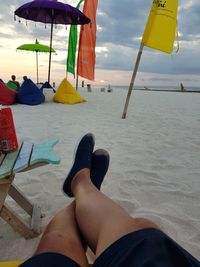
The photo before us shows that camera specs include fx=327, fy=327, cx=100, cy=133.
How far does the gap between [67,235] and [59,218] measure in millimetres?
186

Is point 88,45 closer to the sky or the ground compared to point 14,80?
closer to the sky

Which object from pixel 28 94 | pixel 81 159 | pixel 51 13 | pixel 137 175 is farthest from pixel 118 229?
pixel 51 13

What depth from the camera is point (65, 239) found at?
54.6 inches

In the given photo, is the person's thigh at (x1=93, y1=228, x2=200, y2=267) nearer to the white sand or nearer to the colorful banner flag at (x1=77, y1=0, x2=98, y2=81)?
the white sand

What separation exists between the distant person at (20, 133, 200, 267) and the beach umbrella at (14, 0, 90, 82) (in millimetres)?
7902

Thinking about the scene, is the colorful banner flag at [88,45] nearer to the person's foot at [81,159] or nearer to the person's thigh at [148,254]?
the person's foot at [81,159]

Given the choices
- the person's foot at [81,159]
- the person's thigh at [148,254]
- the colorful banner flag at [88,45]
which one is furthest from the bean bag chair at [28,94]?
the person's thigh at [148,254]

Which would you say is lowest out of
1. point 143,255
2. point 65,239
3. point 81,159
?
point 65,239

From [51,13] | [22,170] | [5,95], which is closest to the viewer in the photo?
[22,170]

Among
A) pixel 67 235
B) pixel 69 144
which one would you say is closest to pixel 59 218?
pixel 67 235

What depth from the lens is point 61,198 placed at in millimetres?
2697

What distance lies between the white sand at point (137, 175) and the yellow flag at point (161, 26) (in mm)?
1628

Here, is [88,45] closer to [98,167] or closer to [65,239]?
[98,167]

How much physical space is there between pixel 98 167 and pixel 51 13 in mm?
9015
